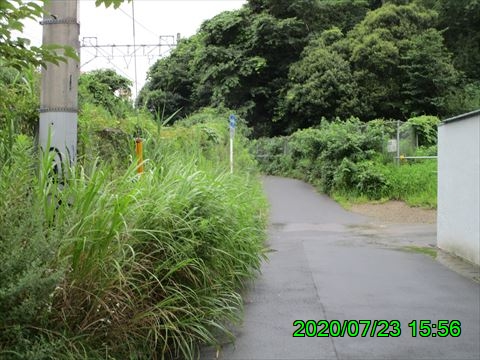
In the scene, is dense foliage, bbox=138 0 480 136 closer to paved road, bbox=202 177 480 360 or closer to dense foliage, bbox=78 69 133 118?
dense foliage, bbox=78 69 133 118

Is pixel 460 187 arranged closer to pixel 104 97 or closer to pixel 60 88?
pixel 104 97

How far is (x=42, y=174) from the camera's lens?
387cm

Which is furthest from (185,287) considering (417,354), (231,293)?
(417,354)

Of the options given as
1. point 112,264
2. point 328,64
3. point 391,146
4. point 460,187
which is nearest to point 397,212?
point 391,146

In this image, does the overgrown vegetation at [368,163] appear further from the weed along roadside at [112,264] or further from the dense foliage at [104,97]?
the weed along roadside at [112,264]

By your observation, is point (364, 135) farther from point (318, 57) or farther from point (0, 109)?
point (0, 109)

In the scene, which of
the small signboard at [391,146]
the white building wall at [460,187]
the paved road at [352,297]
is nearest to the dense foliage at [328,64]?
the small signboard at [391,146]

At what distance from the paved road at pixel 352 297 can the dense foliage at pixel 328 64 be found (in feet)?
61.7

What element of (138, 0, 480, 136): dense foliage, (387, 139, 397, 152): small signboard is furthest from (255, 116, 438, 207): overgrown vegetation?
(138, 0, 480, 136): dense foliage

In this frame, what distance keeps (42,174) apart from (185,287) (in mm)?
1491

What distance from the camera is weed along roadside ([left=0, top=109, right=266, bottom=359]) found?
10.1 feet

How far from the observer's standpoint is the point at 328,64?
30.8 metres

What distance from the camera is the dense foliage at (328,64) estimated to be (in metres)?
30.0

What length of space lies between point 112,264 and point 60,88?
58.5 inches
